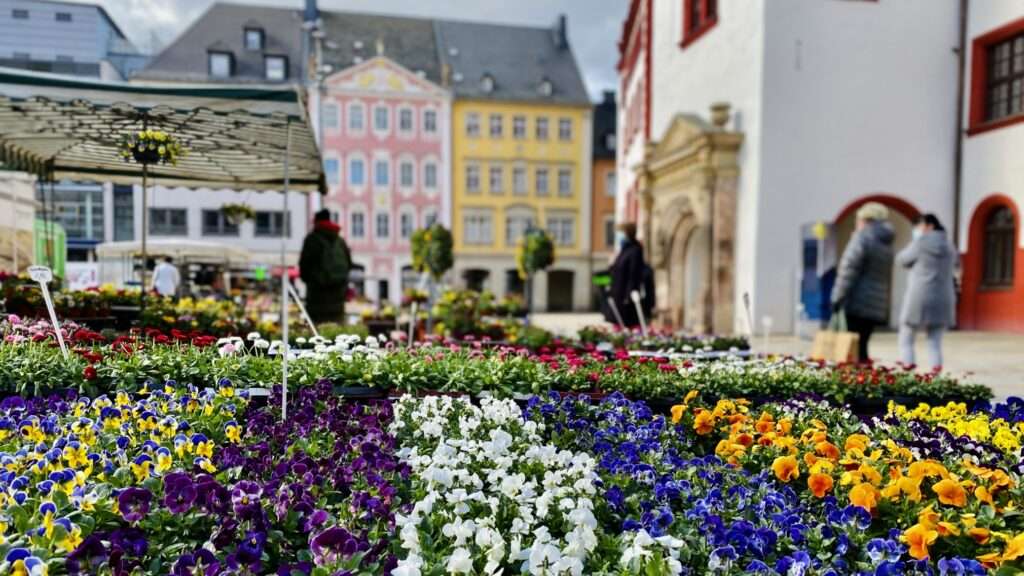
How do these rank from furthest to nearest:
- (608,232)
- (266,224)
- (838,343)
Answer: (608,232)
(266,224)
(838,343)

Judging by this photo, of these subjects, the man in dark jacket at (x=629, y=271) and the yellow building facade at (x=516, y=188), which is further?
the yellow building facade at (x=516, y=188)

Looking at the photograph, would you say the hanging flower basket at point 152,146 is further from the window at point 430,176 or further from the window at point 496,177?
the window at point 496,177

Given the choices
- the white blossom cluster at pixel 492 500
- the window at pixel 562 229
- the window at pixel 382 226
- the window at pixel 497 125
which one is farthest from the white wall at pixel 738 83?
the window at pixel 382 226

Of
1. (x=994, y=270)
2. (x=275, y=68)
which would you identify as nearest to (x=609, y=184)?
(x=275, y=68)

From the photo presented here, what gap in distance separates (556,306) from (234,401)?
39.2m

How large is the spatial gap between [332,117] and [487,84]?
8488 millimetres

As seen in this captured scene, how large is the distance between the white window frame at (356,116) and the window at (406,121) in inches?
72.5

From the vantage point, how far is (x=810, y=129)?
49.3 feet

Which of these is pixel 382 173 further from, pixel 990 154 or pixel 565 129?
pixel 990 154

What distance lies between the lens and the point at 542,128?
41.5 meters

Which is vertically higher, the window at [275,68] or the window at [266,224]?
the window at [275,68]

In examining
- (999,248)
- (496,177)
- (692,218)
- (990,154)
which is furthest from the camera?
(496,177)

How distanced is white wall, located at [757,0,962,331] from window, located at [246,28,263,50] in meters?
31.6

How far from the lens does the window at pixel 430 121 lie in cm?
3978
